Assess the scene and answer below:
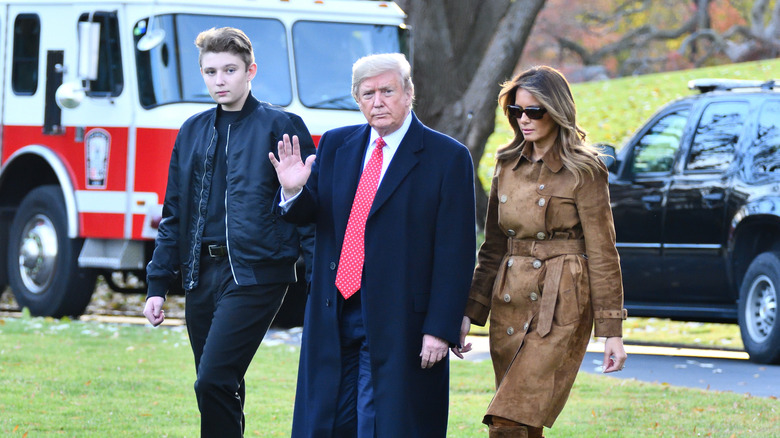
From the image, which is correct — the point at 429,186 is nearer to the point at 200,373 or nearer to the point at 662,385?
the point at 200,373

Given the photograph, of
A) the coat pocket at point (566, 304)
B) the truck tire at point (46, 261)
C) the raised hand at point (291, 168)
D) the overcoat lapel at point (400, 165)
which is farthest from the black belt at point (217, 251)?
the truck tire at point (46, 261)

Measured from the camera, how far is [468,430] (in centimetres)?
780

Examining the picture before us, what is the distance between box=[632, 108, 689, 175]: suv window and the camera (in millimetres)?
11352

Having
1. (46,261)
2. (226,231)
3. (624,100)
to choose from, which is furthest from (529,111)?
(624,100)

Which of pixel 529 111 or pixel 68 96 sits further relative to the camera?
pixel 68 96

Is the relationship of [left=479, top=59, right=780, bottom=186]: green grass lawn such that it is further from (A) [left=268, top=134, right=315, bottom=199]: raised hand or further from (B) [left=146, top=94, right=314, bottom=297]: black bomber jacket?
(A) [left=268, top=134, right=315, bottom=199]: raised hand

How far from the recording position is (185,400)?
868cm

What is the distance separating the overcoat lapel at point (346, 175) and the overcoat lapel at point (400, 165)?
4.9 inches

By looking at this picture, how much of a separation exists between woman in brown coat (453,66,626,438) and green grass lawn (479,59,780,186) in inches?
718

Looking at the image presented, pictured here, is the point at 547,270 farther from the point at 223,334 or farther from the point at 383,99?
the point at 223,334

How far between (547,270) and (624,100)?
2498 cm

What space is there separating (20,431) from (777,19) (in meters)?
32.2

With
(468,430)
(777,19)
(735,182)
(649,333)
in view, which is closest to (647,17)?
(777,19)

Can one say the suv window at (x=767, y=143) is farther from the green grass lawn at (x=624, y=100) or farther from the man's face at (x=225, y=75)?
the green grass lawn at (x=624, y=100)
